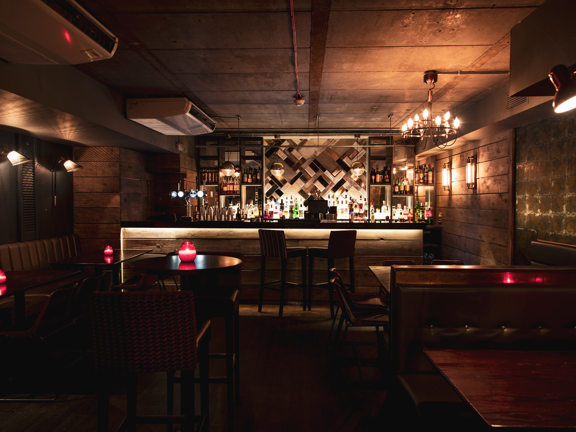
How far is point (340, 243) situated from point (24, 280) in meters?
3.11

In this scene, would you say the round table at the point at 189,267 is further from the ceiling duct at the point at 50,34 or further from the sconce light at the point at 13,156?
the sconce light at the point at 13,156

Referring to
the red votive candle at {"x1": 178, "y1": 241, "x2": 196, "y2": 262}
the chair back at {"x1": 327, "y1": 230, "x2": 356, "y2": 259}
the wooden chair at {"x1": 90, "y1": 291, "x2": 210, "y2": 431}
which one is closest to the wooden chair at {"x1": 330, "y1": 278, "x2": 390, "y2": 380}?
the red votive candle at {"x1": 178, "y1": 241, "x2": 196, "y2": 262}

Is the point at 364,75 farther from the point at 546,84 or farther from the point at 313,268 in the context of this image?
the point at 313,268

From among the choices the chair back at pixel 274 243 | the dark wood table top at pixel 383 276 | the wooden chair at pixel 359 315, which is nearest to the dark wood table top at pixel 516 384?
the dark wood table top at pixel 383 276

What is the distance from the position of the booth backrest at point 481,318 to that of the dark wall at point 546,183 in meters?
2.36

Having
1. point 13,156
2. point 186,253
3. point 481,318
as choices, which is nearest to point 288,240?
point 186,253

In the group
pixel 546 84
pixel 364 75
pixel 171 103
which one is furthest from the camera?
pixel 171 103

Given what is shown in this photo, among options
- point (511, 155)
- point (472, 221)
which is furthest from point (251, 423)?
point (472, 221)

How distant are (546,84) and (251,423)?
327 cm

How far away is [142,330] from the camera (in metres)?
1.64

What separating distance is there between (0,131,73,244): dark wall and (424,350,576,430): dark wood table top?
515 centimetres

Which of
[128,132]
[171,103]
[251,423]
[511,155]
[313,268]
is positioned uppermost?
[171,103]

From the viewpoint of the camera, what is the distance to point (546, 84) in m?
2.75

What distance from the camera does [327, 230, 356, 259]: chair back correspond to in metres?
4.21
